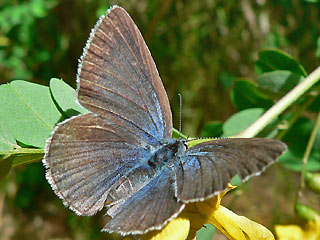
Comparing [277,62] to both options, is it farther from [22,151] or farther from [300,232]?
[22,151]

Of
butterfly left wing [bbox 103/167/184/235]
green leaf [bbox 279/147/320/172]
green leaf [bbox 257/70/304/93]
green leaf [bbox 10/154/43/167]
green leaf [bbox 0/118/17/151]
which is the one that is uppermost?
green leaf [bbox 0/118/17/151]

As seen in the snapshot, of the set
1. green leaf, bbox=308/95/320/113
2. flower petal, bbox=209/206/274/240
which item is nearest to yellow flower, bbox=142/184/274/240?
flower petal, bbox=209/206/274/240

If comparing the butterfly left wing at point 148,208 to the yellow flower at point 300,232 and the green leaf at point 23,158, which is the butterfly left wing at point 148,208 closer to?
the green leaf at point 23,158

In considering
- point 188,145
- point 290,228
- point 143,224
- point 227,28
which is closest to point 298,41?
point 227,28

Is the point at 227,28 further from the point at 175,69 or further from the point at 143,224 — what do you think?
the point at 143,224

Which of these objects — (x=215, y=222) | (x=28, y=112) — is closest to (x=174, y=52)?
(x=28, y=112)

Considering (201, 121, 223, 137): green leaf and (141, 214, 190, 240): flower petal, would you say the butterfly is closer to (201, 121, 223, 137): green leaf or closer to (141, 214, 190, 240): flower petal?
(141, 214, 190, 240): flower petal
